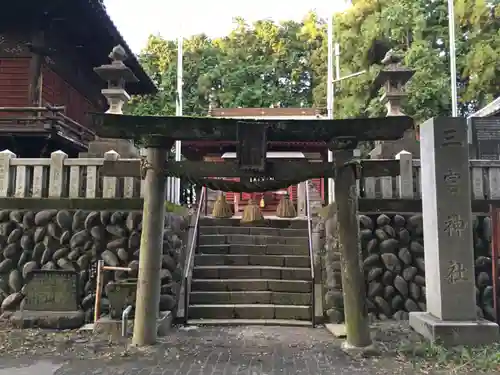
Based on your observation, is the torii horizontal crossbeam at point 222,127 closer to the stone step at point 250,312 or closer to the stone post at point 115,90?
the stone post at point 115,90

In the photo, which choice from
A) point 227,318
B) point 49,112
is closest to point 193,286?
point 227,318

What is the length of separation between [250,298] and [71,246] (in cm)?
348

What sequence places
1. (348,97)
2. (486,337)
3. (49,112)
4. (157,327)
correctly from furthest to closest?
(348,97) → (49,112) → (157,327) → (486,337)

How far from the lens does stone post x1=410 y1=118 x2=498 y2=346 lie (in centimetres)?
656

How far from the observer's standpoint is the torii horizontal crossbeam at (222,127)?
656 centimetres

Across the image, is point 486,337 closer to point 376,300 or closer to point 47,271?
point 376,300

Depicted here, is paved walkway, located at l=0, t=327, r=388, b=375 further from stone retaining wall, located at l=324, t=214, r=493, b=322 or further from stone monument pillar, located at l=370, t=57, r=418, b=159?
stone monument pillar, located at l=370, t=57, r=418, b=159

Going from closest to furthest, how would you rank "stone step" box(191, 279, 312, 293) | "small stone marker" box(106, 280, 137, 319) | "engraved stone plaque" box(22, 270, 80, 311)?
"small stone marker" box(106, 280, 137, 319)
"engraved stone plaque" box(22, 270, 80, 311)
"stone step" box(191, 279, 312, 293)

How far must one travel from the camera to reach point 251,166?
6570 millimetres

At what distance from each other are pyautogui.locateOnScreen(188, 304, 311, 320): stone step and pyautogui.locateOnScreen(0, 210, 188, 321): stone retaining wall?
55 centimetres

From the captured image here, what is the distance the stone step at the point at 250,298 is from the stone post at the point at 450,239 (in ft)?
8.42

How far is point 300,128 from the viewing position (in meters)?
6.68

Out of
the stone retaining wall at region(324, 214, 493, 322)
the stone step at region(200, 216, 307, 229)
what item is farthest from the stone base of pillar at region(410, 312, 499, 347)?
the stone step at region(200, 216, 307, 229)

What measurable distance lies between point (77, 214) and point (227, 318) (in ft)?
11.1
